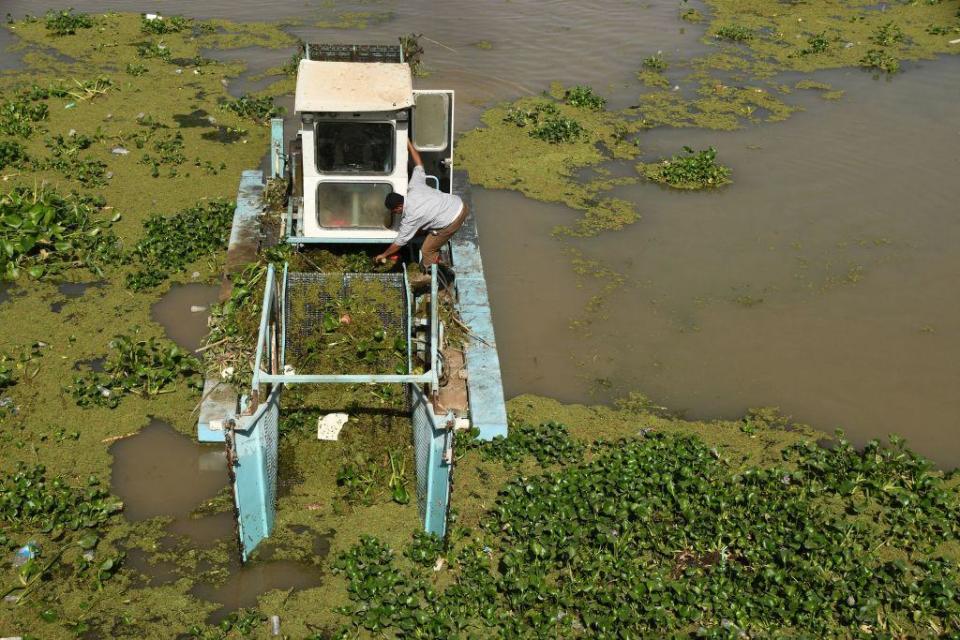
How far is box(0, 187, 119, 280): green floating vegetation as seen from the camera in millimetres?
8016

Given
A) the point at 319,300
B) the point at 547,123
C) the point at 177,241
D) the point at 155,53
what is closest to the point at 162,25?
the point at 155,53

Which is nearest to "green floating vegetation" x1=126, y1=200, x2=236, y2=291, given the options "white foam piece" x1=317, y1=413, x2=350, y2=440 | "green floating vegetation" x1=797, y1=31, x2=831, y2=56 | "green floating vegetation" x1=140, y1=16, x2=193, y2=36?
"white foam piece" x1=317, y1=413, x2=350, y2=440

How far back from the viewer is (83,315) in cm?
745

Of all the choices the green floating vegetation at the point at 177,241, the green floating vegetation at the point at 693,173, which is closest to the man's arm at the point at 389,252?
the green floating vegetation at the point at 177,241

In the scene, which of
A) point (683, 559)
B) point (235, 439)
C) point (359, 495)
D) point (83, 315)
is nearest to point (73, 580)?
point (235, 439)

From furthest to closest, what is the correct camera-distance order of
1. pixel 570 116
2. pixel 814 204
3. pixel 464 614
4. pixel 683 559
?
1. pixel 570 116
2. pixel 814 204
3. pixel 683 559
4. pixel 464 614

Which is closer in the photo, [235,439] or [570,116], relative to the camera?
[235,439]

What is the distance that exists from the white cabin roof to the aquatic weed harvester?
0.01 metres

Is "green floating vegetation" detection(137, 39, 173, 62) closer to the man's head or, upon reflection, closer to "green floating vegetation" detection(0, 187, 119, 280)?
"green floating vegetation" detection(0, 187, 119, 280)

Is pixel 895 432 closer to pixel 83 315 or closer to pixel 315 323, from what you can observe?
pixel 315 323

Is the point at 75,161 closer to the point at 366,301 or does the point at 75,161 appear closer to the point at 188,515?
the point at 366,301

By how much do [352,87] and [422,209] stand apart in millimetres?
1071

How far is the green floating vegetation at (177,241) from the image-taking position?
8062mm

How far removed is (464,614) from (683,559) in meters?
1.46
